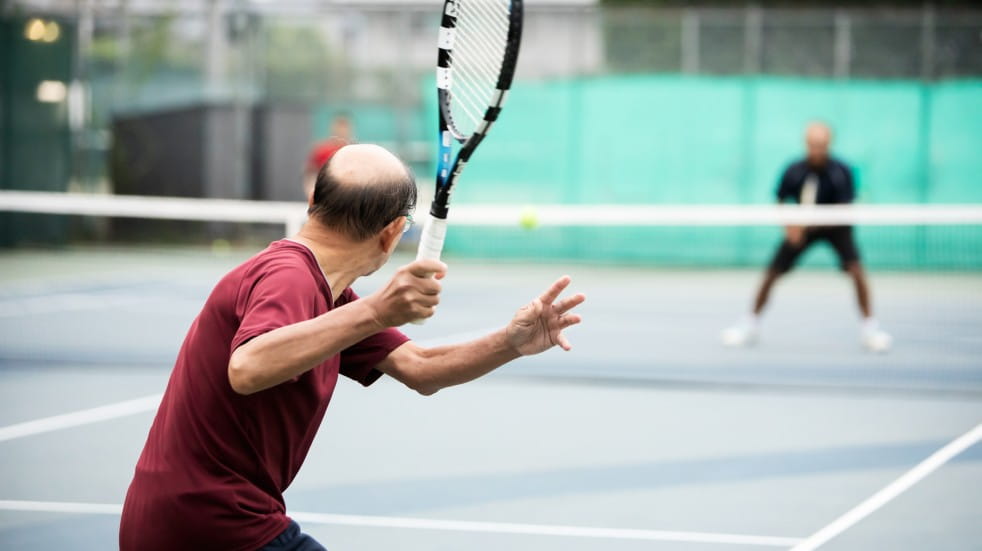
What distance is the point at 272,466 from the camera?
2662mm

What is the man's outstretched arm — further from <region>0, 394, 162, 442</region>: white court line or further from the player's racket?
<region>0, 394, 162, 442</region>: white court line

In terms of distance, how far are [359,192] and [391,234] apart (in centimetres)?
12

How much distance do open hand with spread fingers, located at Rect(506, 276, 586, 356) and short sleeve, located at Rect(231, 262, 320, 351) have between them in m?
0.56

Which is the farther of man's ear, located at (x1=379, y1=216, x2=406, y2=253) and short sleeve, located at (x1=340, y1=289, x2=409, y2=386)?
short sleeve, located at (x1=340, y1=289, x2=409, y2=386)

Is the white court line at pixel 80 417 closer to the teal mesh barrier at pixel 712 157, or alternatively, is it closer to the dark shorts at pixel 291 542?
the dark shorts at pixel 291 542

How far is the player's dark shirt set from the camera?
409 inches

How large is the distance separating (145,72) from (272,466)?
1919 cm

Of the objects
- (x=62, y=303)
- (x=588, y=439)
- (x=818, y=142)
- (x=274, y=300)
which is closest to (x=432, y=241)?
(x=274, y=300)

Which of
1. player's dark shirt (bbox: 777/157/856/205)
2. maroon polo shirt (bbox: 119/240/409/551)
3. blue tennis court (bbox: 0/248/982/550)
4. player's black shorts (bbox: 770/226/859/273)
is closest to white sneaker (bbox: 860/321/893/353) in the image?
blue tennis court (bbox: 0/248/982/550)

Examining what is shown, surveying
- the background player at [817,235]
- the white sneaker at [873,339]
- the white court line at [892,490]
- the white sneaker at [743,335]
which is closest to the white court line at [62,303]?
the white sneaker at [743,335]

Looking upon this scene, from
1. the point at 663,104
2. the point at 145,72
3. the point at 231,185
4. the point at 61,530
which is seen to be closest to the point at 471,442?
the point at 61,530

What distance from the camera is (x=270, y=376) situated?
235cm

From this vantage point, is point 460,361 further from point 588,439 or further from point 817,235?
point 817,235

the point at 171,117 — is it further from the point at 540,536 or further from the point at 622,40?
the point at 540,536
